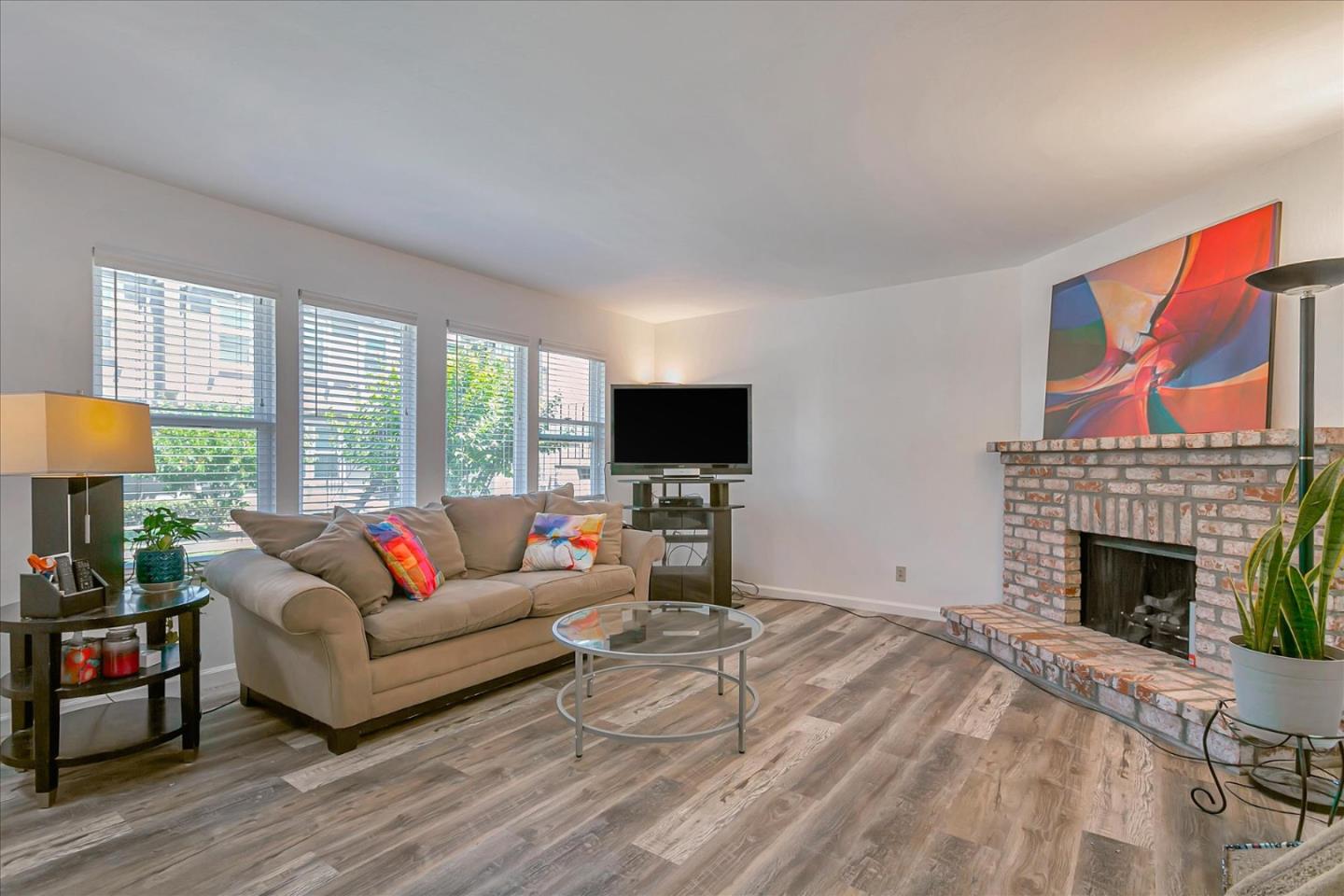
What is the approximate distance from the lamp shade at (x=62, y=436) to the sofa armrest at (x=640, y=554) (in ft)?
7.90

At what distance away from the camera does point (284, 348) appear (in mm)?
3447

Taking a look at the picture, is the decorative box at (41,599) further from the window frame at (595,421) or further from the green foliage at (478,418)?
the window frame at (595,421)

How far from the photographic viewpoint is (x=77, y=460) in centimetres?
215

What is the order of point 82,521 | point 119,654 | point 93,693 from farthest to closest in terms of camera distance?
point 82,521
point 119,654
point 93,693

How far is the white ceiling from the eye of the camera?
187cm

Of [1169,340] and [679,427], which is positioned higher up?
[1169,340]

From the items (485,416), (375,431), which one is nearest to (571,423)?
(485,416)

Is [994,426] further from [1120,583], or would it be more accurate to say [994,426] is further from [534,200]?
[534,200]

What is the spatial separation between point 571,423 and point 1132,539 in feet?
12.5

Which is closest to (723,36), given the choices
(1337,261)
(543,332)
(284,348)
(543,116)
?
(543,116)

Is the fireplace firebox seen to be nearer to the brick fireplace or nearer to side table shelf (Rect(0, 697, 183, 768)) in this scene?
the brick fireplace

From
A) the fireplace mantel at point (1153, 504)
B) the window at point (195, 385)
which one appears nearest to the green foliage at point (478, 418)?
the window at point (195, 385)

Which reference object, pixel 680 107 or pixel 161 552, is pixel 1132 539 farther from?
pixel 161 552

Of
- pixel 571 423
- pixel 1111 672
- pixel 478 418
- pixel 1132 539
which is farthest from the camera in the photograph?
pixel 571 423
